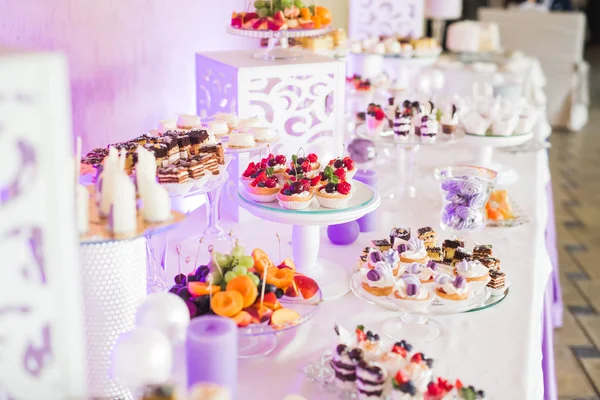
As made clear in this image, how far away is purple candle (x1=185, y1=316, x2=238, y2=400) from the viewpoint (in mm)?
1051

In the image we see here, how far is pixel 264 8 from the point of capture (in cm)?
230

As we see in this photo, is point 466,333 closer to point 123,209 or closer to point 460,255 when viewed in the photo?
point 460,255

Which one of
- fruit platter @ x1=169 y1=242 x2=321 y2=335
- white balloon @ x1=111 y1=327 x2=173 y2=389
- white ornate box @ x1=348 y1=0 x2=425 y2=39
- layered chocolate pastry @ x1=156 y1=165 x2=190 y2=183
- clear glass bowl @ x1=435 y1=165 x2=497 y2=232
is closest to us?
white balloon @ x1=111 y1=327 x2=173 y2=389

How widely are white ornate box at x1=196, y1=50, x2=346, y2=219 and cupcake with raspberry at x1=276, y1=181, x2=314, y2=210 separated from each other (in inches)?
20.4

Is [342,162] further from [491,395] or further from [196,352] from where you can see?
[196,352]

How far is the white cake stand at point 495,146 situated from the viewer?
93.4 inches

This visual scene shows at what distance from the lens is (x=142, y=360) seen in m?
0.95

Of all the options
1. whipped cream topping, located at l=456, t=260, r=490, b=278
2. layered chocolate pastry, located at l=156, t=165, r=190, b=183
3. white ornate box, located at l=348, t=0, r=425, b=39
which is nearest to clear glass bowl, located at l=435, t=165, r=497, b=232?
whipped cream topping, located at l=456, t=260, r=490, b=278

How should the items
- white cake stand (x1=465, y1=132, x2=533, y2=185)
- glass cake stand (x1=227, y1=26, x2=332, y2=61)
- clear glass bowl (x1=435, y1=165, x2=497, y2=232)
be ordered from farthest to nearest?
white cake stand (x1=465, y1=132, x2=533, y2=185)
glass cake stand (x1=227, y1=26, x2=332, y2=61)
clear glass bowl (x1=435, y1=165, x2=497, y2=232)

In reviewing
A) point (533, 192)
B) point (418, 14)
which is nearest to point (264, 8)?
point (533, 192)

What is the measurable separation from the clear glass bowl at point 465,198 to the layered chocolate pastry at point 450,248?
21cm

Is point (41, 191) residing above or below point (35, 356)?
above

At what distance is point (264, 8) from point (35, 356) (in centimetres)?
165

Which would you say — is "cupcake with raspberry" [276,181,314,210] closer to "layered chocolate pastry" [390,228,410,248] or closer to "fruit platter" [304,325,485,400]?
"layered chocolate pastry" [390,228,410,248]
